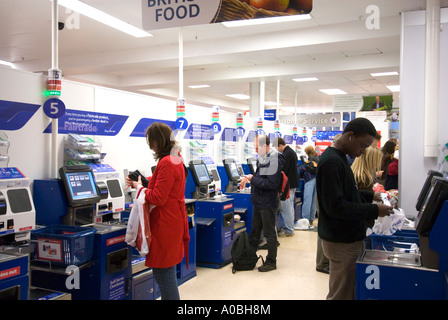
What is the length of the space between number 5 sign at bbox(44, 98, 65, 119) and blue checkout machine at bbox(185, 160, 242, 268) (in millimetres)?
2152

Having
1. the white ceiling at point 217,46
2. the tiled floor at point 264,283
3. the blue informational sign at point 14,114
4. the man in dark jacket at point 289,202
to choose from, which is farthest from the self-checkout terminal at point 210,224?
the white ceiling at point 217,46

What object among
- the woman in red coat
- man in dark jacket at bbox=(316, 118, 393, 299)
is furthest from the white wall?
the woman in red coat

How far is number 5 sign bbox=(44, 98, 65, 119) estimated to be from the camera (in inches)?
146

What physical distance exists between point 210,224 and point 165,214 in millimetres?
2429

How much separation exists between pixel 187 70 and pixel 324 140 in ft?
27.8

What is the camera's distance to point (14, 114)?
3.44m

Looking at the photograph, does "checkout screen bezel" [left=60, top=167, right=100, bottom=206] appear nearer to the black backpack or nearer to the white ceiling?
the black backpack

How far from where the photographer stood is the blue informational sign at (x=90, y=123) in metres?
3.97

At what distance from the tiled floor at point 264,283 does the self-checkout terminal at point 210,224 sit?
0.16 m

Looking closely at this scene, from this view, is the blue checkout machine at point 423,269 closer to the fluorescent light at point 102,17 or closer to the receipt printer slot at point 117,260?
the receipt printer slot at point 117,260

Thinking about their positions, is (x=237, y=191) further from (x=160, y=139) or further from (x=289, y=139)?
(x=289, y=139)

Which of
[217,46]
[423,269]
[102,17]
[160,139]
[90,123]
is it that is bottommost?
[423,269]

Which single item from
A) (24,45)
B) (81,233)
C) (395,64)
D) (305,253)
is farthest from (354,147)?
(24,45)

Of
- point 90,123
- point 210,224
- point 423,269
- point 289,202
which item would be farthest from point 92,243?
point 289,202
